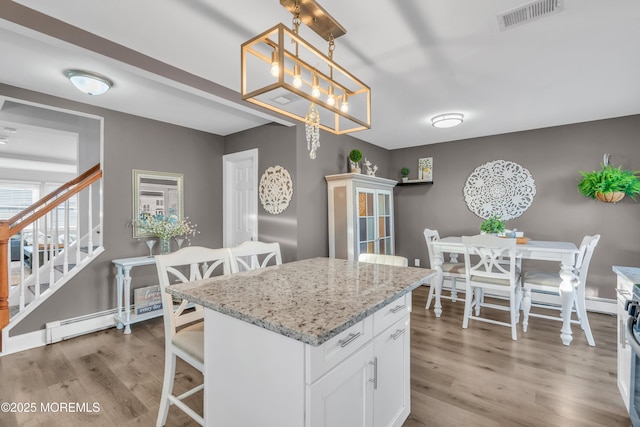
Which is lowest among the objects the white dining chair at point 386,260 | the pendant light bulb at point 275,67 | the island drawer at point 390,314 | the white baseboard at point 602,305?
the white baseboard at point 602,305

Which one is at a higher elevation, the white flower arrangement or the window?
the window

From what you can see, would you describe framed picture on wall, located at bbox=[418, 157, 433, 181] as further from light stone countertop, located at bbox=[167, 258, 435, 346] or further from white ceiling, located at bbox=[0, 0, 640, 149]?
light stone countertop, located at bbox=[167, 258, 435, 346]

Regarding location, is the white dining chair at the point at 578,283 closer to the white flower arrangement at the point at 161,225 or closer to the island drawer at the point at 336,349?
the island drawer at the point at 336,349

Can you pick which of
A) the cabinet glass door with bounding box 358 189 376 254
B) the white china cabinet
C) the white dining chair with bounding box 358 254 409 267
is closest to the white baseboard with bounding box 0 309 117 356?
the white china cabinet

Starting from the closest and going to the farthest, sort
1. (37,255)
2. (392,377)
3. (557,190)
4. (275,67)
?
(275,67) → (392,377) → (37,255) → (557,190)

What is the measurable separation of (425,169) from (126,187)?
429 centimetres

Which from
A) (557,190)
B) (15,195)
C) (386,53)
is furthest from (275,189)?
(15,195)

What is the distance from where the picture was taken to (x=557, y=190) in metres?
3.94

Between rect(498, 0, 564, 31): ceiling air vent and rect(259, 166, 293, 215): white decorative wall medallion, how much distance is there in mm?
2456

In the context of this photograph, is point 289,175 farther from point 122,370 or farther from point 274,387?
point 274,387

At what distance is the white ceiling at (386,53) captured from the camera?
1.68 metres

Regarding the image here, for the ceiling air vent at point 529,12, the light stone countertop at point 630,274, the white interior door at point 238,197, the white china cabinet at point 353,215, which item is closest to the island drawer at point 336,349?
the light stone countertop at point 630,274

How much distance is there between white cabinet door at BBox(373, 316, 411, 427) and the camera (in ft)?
4.45

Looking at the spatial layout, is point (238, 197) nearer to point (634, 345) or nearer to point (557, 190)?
point (634, 345)
